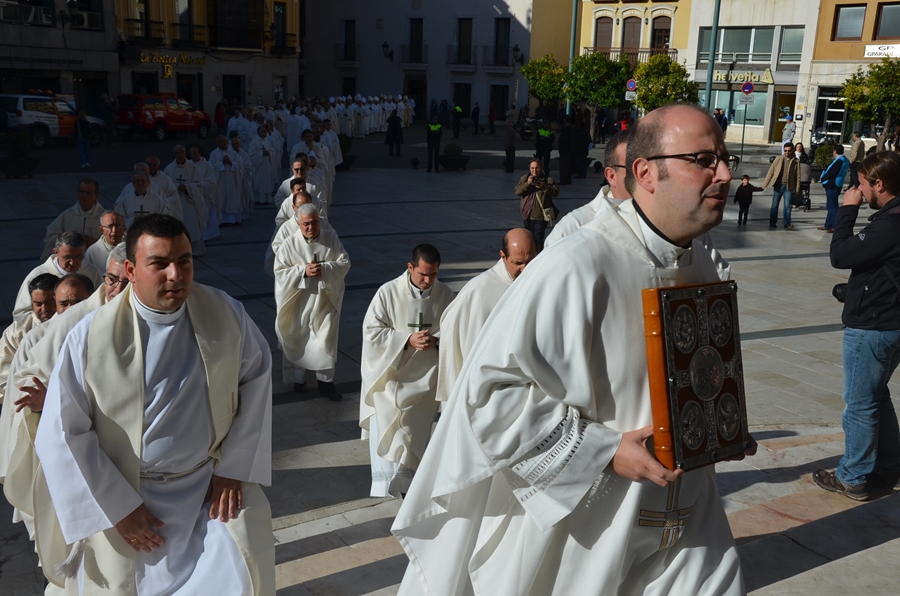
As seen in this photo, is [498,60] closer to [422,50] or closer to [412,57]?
[422,50]

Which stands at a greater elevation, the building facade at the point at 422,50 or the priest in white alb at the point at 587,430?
the building facade at the point at 422,50

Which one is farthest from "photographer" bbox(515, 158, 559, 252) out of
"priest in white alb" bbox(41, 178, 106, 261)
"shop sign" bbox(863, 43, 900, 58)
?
"shop sign" bbox(863, 43, 900, 58)

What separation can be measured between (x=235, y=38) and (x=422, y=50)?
38.9 ft

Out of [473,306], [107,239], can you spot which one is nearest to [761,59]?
[107,239]

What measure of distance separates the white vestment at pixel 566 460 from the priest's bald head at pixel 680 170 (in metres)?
0.08

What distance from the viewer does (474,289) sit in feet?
16.6

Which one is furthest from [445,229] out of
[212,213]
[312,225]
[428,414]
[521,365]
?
[521,365]

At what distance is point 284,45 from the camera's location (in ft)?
154

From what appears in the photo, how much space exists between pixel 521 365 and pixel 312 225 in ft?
18.4

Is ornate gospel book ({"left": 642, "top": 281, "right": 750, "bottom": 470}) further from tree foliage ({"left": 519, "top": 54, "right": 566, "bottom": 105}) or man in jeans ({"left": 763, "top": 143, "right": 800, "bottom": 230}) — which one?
tree foliage ({"left": 519, "top": 54, "right": 566, "bottom": 105})

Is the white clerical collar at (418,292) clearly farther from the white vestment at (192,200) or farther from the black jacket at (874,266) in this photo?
the white vestment at (192,200)

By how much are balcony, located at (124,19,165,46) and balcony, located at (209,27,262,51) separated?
3.18 metres

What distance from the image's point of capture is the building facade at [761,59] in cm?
3866

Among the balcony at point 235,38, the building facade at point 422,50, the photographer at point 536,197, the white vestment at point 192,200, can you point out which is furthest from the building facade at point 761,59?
the white vestment at point 192,200
